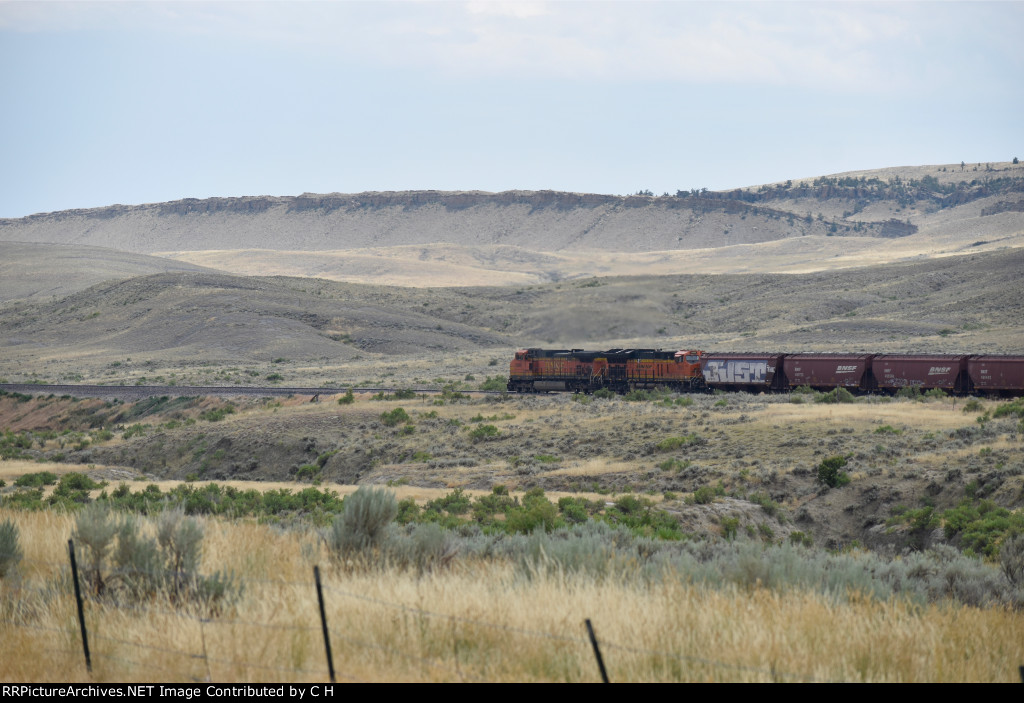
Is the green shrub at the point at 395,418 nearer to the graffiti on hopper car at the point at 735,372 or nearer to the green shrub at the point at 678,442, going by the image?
the green shrub at the point at 678,442

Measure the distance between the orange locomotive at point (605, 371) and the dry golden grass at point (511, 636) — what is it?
41.5 m

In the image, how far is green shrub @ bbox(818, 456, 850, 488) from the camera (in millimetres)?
27578

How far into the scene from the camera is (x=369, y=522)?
520 inches

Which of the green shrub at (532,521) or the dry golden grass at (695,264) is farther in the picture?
the dry golden grass at (695,264)

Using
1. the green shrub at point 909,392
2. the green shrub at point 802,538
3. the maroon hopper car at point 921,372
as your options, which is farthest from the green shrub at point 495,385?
the green shrub at point 802,538

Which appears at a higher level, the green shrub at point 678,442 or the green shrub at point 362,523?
the green shrub at point 362,523

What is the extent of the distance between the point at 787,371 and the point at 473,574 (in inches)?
1609

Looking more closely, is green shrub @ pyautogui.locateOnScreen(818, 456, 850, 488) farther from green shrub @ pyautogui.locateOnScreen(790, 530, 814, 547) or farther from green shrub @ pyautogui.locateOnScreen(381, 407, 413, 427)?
green shrub @ pyautogui.locateOnScreen(381, 407, 413, 427)

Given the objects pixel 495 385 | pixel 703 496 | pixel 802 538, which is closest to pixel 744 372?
pixel 495 385

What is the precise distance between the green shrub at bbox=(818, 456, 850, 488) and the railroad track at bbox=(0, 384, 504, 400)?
2813 cm

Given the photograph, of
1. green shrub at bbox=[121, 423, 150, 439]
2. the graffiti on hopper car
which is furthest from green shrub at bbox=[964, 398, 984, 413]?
green shrub at bbox=[121, 423, 150, 439]

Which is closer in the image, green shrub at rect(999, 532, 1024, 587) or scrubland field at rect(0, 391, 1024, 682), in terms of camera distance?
scrubland field at rect(0, 391, 1024, 682)

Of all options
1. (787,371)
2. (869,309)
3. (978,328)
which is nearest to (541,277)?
(869,309)

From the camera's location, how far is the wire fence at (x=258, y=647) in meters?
8.10
